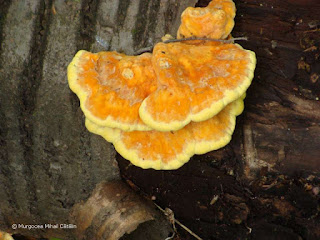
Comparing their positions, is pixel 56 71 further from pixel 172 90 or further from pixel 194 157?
pixel 194 157

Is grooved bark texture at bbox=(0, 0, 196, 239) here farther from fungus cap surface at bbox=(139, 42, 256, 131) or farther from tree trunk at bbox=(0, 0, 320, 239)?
fungus cap surface at bbox=(139, 42, 256, 131)

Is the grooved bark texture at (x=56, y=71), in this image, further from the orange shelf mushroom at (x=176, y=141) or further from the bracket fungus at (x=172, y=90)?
the orange shelf mushroom at (x=176, y=141)

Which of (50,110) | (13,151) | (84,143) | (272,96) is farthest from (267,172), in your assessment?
(13,151)

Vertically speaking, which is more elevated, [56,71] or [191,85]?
[191,85]

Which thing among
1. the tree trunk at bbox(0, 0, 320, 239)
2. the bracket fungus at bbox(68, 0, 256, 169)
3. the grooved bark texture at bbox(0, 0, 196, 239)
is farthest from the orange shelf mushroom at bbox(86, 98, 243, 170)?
the grooved bark texture at bbox(0, 0, 196, 239)

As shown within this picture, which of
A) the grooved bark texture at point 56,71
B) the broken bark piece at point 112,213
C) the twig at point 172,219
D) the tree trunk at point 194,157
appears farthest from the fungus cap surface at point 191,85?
the twig at point 172,219

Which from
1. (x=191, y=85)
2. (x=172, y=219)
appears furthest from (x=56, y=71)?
(x=172, y=219)

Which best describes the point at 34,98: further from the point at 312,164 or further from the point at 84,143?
the point at 312,164
